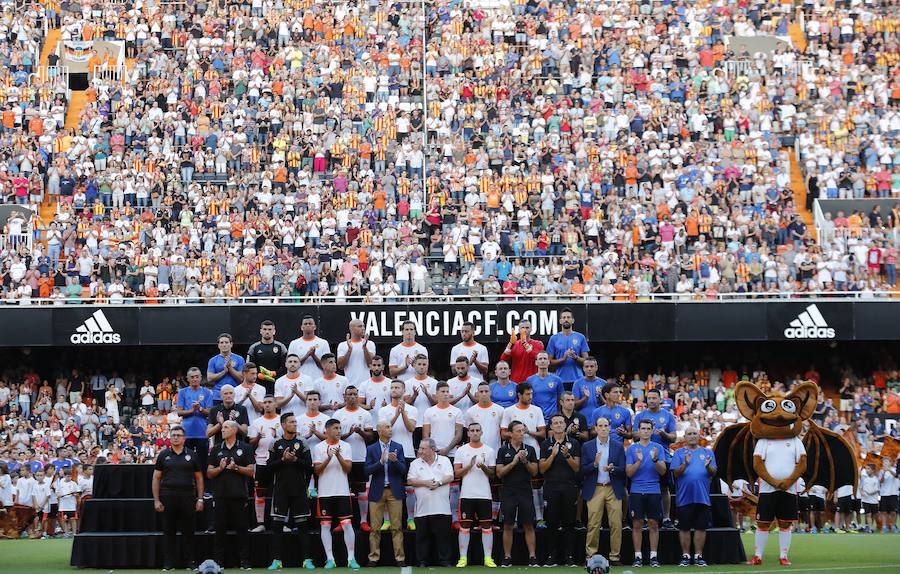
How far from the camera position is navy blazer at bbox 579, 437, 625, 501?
51.2 feet

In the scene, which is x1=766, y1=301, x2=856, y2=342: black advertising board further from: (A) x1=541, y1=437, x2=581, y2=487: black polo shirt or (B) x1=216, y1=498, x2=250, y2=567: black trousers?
(B) x1=216, y1=498, x2=250, y2=567: black trousers

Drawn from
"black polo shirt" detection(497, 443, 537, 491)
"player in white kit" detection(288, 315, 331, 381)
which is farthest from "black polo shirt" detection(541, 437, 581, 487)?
"player in white kit" detection(288, 315, 331, 381)

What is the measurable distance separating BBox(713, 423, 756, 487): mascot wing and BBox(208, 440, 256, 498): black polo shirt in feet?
17.5

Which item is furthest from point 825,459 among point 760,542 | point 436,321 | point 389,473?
point 436,321

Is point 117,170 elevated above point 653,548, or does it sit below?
above

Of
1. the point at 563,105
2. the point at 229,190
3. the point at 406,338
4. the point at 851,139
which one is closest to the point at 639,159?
the point at 563,105

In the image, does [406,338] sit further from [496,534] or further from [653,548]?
[653,548]

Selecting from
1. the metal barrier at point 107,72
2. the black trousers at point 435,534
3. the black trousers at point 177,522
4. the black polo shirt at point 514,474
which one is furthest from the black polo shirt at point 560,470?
the metal barrier at point 107,72

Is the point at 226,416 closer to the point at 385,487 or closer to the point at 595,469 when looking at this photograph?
the point at 385,487

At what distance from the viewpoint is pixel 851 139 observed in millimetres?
32625

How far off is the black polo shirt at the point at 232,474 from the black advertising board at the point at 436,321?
11.8m

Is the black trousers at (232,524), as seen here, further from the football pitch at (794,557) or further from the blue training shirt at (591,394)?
the blue training shirt at (591,394)

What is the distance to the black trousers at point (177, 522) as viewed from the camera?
1550 cm

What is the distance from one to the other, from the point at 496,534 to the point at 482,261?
13630mm
